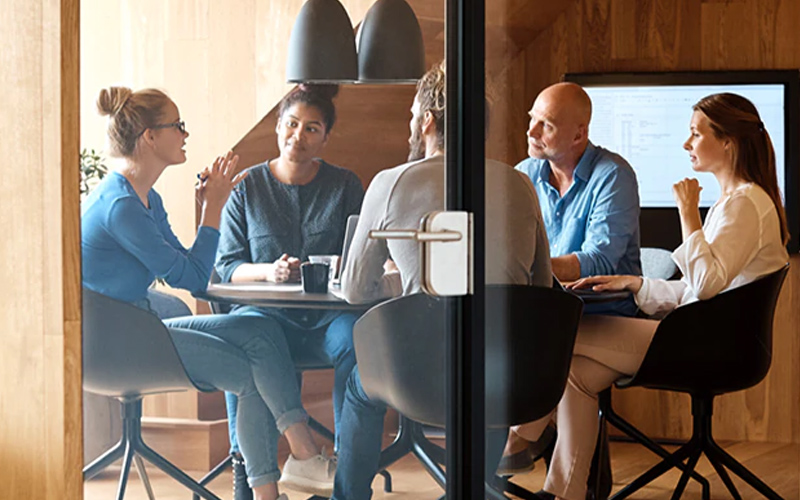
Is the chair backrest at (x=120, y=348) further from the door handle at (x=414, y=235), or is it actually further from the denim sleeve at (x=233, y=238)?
the door handle at (x=414, y=235)

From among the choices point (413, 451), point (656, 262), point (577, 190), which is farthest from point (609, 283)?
point (413, 451)

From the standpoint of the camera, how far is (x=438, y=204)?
2.13 m

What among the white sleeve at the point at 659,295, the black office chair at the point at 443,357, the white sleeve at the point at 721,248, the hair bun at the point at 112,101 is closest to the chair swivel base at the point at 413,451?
the black office chair at the point at 443,357

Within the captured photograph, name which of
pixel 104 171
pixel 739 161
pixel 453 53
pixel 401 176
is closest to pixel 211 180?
pixel 104 171

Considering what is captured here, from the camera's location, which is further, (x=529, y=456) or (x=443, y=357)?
(x=529, y=456)

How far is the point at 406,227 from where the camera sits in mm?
2113

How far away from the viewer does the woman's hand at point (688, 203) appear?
2.25m

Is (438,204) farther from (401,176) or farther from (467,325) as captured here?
(467,325)

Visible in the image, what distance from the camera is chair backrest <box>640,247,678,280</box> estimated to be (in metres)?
2.25

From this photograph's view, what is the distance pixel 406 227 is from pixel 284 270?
29 cm

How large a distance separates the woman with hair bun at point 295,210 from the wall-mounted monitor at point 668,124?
2.02 feet

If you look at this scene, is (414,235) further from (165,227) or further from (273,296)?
(165,227)

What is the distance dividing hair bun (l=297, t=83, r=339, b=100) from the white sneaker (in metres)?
0.80

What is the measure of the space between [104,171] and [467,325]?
2.88ft
